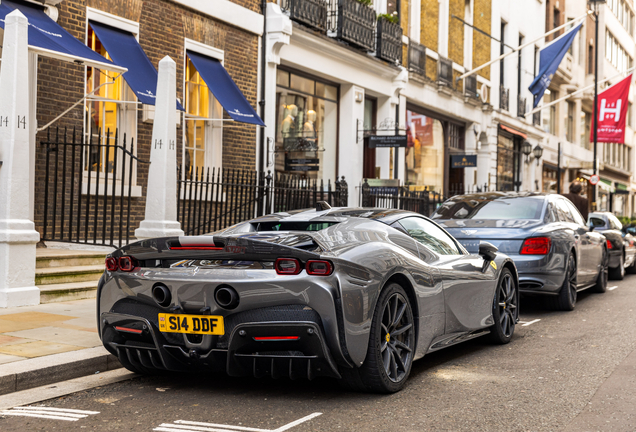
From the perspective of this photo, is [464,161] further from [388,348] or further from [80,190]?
[388,348]

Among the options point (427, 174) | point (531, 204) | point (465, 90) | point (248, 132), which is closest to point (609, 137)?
point (465, 90)

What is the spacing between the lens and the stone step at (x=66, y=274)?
8945mm

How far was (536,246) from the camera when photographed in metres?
9.38

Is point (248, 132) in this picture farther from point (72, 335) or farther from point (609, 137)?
point (609, 137)

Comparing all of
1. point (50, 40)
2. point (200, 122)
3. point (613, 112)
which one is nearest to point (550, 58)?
point (613, 112)

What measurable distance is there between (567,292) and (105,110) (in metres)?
7.69

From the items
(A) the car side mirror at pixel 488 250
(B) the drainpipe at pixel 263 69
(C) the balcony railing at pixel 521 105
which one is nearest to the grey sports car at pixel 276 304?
(A) the car side mirror at pixel 488 250

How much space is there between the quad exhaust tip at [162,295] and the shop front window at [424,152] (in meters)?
18.0

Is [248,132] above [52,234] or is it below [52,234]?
above

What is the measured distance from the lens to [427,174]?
80.7ft

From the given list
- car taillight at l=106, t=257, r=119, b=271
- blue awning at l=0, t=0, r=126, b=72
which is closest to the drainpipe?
blue awning at l=0, t=0, r=126, b=72

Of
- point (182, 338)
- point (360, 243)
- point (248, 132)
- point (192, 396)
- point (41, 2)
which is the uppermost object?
point (41, 2)

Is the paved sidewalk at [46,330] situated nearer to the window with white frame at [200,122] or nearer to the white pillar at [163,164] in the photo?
the white pillar at [163,164]

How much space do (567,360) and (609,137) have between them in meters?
30.8
